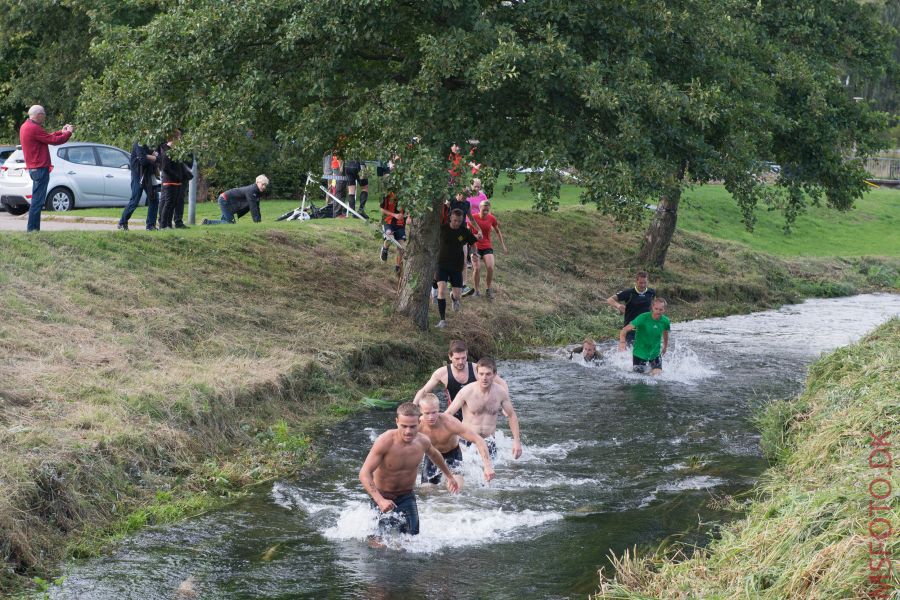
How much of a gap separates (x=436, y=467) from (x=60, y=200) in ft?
55.2

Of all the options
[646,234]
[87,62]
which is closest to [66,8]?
[87,62]

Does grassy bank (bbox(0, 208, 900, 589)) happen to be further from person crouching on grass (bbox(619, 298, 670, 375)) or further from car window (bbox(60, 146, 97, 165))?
car window (bbox(60, 146, 97, 165))

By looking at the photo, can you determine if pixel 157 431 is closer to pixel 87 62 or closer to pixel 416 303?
pixel 416 303

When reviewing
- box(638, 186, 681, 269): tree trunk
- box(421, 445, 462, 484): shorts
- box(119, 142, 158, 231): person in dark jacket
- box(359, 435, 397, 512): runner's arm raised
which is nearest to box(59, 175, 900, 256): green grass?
box(638, 186, 681, 269): tree trunk

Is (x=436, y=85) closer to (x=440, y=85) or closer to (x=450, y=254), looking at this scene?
(x=440, y=85)

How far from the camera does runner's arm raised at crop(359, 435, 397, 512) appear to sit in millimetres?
9469

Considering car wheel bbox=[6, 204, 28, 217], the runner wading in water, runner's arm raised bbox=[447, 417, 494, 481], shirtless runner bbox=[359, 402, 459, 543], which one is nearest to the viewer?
shirtless runner bbox=[359, 402, 459, 543]

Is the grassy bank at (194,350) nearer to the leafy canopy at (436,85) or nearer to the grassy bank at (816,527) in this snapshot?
the leafy canopy at (436,85)

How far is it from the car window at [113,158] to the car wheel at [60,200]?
1.12 metres

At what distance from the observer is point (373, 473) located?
9.80 metres

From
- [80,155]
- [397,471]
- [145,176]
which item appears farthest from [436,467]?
[80,155]

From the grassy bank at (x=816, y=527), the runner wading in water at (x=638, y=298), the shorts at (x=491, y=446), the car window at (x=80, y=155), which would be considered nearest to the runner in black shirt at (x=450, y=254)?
the runner wading in water at (x=638, y=298)

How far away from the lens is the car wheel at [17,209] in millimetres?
24859

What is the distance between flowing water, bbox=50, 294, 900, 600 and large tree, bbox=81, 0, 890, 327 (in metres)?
2.90
